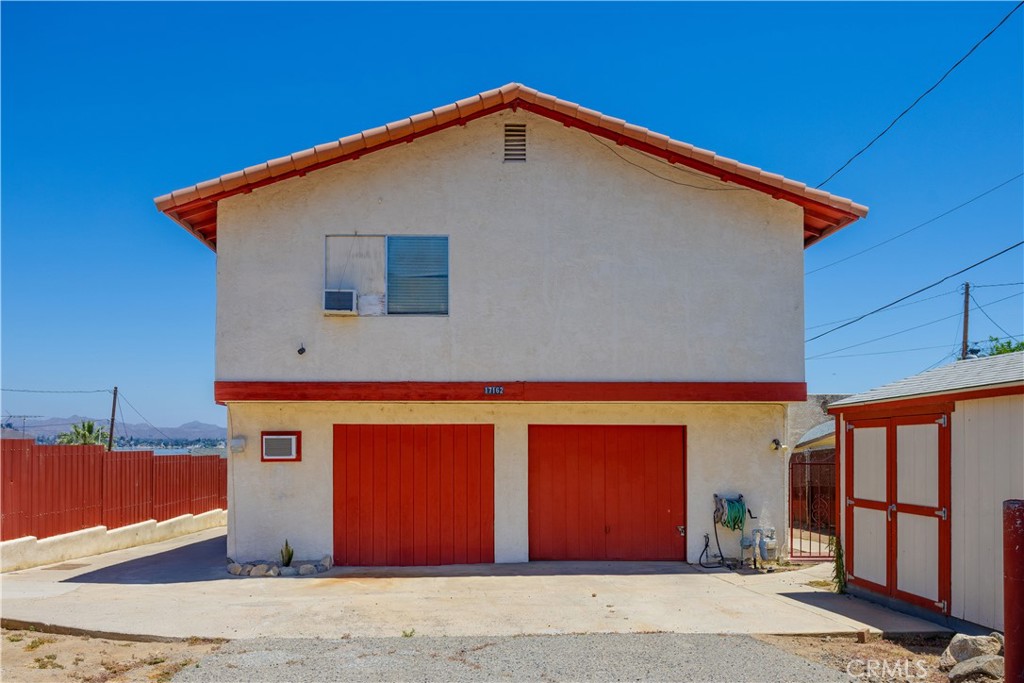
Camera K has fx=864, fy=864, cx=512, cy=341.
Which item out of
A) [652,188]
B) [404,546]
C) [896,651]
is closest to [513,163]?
[652,188]

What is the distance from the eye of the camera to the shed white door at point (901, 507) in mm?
9734

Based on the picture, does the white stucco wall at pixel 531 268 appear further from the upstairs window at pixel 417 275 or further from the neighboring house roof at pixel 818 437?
the neighboring house roof at pixel 818 437

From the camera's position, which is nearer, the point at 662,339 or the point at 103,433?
the point at 662,339

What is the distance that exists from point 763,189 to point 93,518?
523 inches

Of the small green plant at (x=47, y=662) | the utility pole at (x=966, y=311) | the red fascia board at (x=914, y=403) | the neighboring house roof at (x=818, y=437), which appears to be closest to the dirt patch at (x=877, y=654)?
the red fascia board at (x=914, y=403)

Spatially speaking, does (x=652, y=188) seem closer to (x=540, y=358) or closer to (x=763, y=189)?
(x=763, y=189)

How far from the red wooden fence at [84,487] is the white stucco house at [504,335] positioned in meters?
3.37

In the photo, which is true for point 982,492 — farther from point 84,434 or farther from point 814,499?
point 84,434

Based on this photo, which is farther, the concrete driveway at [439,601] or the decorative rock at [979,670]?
the concrete driveway at [439,601]

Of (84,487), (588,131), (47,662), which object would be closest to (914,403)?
(588,131)

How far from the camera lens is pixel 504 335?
→ 14023 mm

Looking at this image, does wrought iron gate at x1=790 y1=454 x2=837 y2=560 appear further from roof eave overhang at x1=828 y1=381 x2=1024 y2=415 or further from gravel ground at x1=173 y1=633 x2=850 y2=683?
gravel ground at x1=173 y1=633 x2=850 y2=683

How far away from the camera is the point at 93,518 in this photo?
52.3 ft

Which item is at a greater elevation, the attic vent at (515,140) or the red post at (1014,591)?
the attic vent at (515,140)
